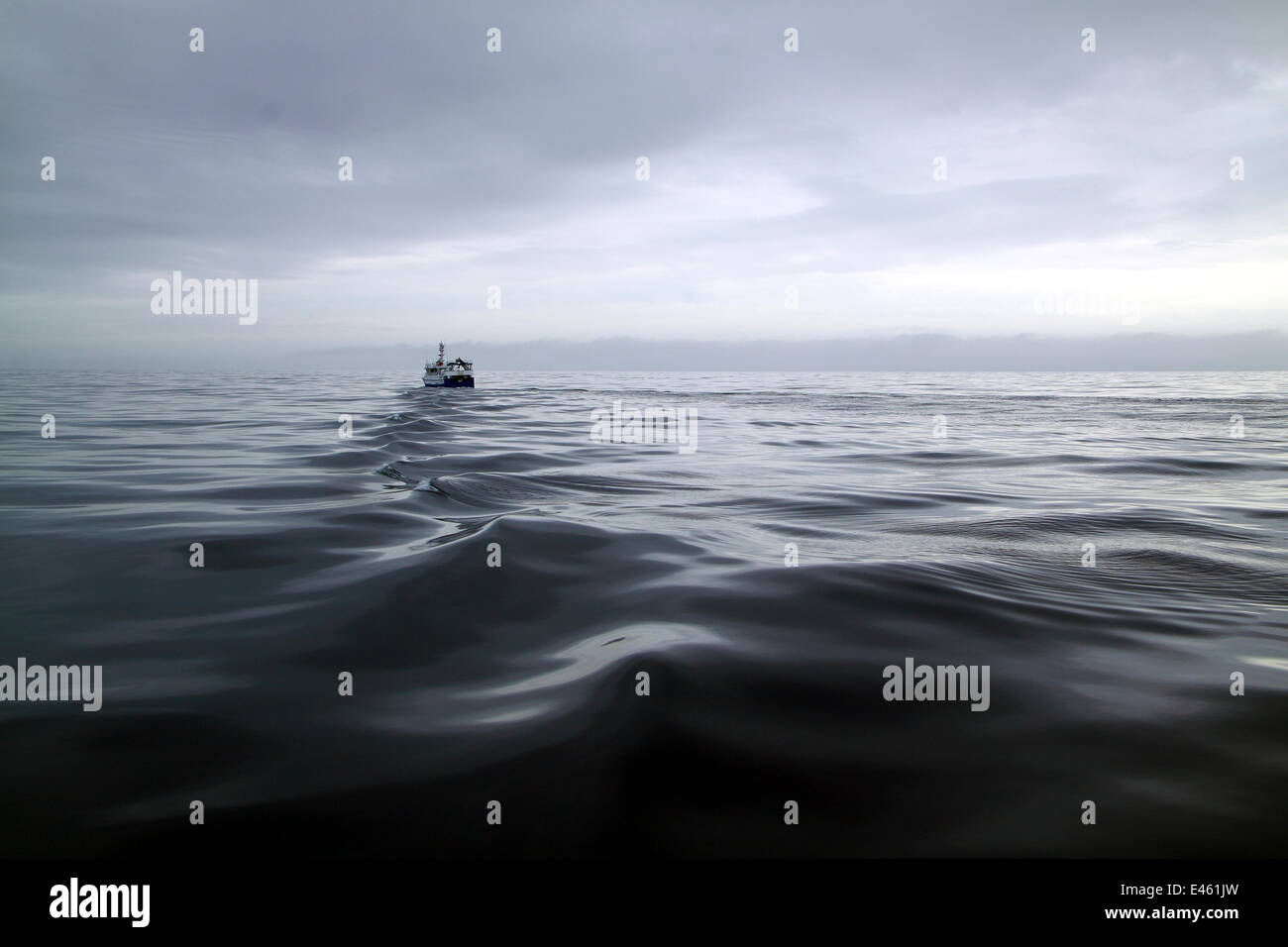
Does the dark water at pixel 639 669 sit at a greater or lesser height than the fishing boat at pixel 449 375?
lesser

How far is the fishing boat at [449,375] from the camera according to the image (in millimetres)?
72750

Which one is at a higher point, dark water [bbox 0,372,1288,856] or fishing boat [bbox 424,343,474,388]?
fishing boat [bbox 424,343,474,388]

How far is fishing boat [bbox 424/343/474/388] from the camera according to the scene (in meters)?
72.8

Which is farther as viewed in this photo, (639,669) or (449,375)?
(449,375)

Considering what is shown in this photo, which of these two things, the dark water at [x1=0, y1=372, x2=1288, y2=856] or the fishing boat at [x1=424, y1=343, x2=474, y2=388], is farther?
the fishing boat at [x1=424, y1=343, x2=474, y2=388]

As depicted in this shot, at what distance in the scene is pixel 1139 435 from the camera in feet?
96.0

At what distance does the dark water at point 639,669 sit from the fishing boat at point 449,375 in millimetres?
59218

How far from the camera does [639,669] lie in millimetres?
5680

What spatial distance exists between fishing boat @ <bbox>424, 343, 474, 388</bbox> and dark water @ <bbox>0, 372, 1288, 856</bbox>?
59218 millimetres

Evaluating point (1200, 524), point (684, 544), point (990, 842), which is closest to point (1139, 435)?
point (1200, 524)

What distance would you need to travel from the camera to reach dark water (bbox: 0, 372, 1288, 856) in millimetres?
3957

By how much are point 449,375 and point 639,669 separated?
7116 centimetres

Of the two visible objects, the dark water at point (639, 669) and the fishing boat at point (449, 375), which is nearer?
the dark water at point (639, 669)
